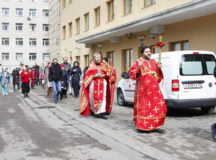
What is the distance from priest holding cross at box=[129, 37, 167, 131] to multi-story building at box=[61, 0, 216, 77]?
0.63m

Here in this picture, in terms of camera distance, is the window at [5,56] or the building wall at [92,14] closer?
the building wall at [92,14]

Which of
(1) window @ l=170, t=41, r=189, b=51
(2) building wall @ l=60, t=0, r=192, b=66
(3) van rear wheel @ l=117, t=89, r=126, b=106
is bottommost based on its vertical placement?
(3) van rear wheel @ l=117, t=89, r=126, b=106

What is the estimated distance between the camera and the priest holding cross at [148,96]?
22.8 feet

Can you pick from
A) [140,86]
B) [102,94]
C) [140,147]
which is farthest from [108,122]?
[140,147]

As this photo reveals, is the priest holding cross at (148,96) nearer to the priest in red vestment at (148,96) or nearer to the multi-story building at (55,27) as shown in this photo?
the priest in red vestment at (148,96)

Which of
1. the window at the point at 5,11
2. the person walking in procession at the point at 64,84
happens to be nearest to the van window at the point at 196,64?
the person walking in procession at the point at 64,84

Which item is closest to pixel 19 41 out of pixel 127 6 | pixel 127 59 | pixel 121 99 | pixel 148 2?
pixel 127 59

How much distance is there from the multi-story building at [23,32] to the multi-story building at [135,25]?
106 feet

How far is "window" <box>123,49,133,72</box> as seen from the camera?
2191cm

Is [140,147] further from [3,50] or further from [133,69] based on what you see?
[3,50]

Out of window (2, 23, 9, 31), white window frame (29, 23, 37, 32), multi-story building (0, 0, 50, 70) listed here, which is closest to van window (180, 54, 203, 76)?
multi-story building (0, 0, 50, 70)

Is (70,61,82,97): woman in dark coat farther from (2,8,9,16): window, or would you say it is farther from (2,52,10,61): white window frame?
(2,8,9,16): window

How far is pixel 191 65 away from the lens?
369 inches

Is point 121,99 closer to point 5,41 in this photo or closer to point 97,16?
point 97,16
